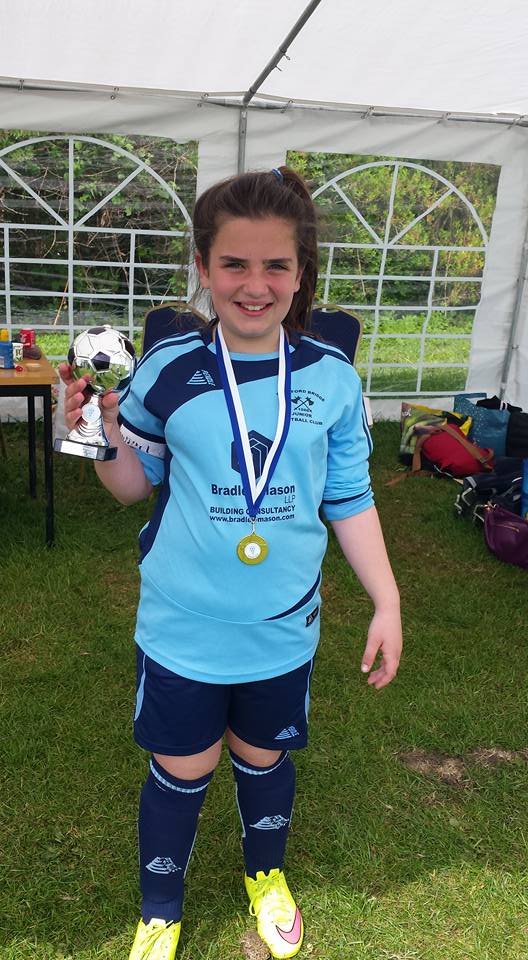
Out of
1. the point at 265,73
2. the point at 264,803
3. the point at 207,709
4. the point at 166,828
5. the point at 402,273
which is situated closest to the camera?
the point at 207,709

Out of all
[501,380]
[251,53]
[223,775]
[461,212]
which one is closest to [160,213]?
[251,53]

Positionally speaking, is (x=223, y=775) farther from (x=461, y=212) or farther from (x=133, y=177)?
(x=461, y=212)

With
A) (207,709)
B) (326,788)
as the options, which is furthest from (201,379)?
(326,788)

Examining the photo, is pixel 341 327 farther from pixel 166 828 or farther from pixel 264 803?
pixel 166 828

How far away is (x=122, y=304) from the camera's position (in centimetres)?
626

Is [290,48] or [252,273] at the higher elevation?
[290,48]

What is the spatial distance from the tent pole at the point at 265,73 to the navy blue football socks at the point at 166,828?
350 cm

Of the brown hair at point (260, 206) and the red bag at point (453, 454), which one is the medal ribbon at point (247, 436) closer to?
→ the brown hair at point (260, 206)

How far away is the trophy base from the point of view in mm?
1462

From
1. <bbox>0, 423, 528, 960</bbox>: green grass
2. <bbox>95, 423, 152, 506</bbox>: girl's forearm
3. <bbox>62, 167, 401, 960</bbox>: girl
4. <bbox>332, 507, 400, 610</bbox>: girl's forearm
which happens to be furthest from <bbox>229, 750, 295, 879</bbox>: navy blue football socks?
<bbox>95, 423, 152, 506</bbox>: girl's forearm

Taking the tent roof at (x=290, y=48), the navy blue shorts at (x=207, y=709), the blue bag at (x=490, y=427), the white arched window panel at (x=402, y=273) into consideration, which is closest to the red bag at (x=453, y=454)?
the blue bag at (x=490, y=427)

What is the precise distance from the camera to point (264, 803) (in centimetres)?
184

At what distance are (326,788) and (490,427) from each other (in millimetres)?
4162

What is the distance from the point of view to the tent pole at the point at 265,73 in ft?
12.6
